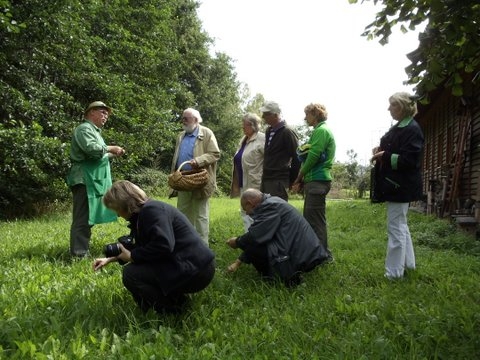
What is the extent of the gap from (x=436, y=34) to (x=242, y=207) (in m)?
2.51

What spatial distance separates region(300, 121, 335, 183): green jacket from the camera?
488 centimetres

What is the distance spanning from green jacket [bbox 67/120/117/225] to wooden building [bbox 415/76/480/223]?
607 centimetres

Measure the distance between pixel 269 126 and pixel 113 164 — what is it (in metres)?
7.58

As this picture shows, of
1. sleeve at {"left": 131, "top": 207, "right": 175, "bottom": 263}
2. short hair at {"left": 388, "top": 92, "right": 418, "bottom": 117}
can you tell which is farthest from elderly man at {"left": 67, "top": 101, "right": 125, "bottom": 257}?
short hair at {"left": 388, "top": 92, "right": 418, "bottom": 117}

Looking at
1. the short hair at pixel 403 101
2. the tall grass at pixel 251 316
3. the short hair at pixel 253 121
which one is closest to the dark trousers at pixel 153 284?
the tall grass at pixel 251 316

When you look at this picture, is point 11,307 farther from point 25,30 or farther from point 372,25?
point 25,30

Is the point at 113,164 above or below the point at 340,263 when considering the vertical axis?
above

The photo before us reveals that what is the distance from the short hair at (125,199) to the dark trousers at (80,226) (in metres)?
2.07

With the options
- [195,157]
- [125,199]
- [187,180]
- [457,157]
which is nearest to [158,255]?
[125,199]

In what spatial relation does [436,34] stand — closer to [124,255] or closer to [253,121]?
[124,255]

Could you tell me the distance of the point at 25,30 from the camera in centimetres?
918

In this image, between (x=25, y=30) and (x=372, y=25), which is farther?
(x=25, y=30)

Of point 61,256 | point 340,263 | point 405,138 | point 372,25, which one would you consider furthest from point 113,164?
point 372,25

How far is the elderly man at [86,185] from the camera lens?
16.8 ft
